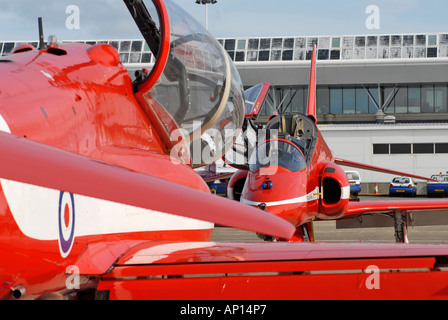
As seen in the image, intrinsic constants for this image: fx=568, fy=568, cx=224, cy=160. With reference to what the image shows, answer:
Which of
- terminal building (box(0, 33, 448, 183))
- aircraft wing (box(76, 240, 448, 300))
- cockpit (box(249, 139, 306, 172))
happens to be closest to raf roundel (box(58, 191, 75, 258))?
aircraft wing (box(76, 240, 448, 300))

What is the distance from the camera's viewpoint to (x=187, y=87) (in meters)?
4.87

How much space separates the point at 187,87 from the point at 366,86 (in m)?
48.0

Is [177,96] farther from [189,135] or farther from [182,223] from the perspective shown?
[182,223]

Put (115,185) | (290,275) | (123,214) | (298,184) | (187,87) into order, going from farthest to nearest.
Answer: (298,184), (187,87), (123,214), (290,275), (115,185)

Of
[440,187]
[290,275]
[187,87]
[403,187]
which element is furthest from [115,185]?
[403,187]

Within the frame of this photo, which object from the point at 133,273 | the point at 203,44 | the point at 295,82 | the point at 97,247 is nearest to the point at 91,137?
the point at 97,247

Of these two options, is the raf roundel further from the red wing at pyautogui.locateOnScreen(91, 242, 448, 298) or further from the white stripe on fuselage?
the white stripe on fuselage

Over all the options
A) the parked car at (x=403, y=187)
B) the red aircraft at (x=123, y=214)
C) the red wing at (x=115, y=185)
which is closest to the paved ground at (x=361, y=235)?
the red aircraft at (x=123, y=214)

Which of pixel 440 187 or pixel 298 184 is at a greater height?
pixel 440 187

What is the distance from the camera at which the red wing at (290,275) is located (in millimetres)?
3176

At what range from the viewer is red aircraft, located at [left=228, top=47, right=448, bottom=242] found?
11.0m

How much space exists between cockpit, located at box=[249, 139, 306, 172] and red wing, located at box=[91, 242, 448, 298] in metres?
8.06

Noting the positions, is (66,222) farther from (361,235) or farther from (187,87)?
(361,235)
